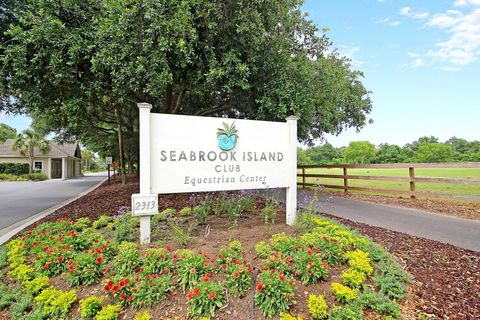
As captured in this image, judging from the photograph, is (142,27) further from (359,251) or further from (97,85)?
(359,251)

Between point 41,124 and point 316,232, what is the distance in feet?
63.7

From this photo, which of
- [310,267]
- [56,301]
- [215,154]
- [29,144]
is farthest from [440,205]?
[29,144]

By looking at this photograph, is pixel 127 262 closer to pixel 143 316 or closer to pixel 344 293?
pixel 143 316

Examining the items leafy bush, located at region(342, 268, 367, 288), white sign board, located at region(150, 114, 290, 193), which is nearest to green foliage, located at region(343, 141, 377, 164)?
white sign board, located at region(150, 114, 290, 193)

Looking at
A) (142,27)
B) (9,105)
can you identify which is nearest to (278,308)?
(142,27)

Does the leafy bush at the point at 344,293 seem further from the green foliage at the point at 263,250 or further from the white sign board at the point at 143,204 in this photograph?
the white sign board at the point at 143,204

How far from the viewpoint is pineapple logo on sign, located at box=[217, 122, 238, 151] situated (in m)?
4.24

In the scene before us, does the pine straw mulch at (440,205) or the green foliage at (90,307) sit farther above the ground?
the pine straw mulch at (440,205)

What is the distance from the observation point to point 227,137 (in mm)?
4297

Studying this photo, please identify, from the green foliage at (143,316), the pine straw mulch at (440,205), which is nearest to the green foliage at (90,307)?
the green foliage at (143,316)

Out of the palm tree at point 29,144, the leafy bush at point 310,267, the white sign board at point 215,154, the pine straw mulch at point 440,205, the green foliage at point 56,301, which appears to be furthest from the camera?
the palm tree at point 29,144

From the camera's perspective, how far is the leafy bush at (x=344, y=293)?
255cm

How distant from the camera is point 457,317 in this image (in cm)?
246

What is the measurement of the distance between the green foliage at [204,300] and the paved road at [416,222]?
3908mm
